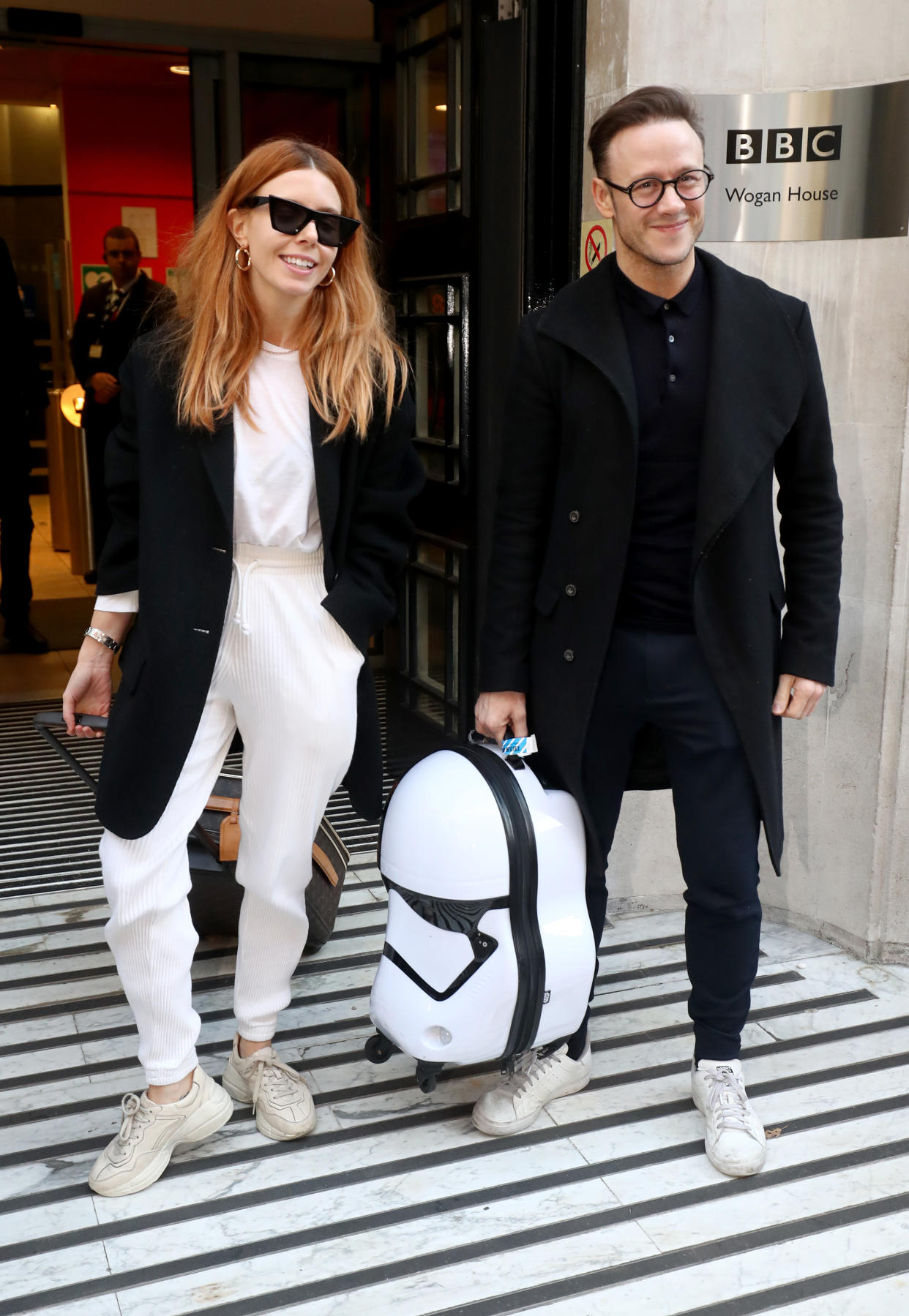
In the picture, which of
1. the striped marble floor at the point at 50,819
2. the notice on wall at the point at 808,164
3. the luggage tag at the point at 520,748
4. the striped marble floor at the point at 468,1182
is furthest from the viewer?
the striped marble floor at the point at 50,819

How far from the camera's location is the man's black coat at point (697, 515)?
81.6 inches

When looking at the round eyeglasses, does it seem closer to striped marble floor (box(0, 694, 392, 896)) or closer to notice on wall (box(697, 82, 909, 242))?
notice on wall (box(697, 82, 909, 242))

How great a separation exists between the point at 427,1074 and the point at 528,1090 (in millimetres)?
220

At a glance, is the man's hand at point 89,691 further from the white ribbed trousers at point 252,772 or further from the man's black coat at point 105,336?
the man's black coat at point 105,336

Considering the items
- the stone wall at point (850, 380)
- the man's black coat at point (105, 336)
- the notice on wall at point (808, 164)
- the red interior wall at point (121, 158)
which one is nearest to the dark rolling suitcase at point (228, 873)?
the stone wall at point (850, 380)

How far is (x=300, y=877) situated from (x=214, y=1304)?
693 millimetres

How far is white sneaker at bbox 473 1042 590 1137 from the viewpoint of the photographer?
7.57ft

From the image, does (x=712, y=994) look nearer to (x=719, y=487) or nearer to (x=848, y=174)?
(x=719, y=487)

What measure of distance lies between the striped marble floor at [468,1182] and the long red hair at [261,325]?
126 cm

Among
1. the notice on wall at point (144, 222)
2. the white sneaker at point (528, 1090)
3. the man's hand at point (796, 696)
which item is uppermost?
the notice on wall at point (144, 222)

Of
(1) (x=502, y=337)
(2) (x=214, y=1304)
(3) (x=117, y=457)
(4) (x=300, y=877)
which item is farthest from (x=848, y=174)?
(2) (x=214, y=1304)

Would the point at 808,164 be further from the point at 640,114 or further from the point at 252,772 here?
the point at 252,772

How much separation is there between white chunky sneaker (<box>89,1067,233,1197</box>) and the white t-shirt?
3.14 feet

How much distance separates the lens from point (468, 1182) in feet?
7.14
